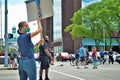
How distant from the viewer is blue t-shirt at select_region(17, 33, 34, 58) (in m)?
8.48

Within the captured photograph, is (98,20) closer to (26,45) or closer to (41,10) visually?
(26,45)

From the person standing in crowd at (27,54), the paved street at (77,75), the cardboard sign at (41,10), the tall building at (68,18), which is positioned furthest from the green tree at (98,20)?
the cardboard sign at (41,10)

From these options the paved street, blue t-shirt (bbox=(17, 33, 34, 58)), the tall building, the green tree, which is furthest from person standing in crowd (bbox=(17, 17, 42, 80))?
the tall building

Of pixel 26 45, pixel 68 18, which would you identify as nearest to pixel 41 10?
pixel 26 45

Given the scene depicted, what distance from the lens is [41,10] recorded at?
7371mm

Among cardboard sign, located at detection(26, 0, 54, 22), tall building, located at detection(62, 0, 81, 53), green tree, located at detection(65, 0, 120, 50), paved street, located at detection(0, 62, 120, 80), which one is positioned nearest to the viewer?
cardboard sign, located at detection(26, 0, 54, 22)

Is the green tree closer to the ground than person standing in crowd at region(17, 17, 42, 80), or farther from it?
farther from it

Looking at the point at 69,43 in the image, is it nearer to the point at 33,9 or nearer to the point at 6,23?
the point at 6,23

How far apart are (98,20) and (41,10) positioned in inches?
2683

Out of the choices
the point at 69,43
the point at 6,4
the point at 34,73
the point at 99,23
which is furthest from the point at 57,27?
the point at 34,73

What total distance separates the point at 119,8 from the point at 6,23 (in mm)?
34875

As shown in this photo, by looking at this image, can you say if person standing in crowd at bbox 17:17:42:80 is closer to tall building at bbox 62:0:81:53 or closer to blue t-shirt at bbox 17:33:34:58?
blue t-shirt at bbox 17:33:34:58

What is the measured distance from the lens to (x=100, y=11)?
7206 centimetres

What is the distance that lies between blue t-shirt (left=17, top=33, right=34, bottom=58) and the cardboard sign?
2.22 feet
